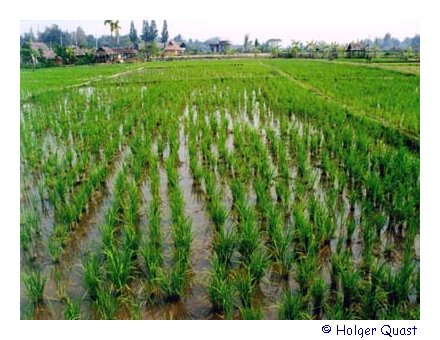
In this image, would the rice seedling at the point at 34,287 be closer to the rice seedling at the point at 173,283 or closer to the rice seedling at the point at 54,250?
the rice seedling at the point at 54,250

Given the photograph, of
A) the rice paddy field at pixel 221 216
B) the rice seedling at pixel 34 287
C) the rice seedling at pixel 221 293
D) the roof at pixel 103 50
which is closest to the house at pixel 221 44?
the rice paddy field at pixel 221 216

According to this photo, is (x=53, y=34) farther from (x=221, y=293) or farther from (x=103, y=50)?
(x=103, y=50)

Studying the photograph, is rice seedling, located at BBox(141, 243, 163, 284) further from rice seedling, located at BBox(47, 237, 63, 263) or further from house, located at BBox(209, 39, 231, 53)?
house, located at BBox(209, 39, 231, 53)

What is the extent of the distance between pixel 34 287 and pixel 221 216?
1468 millimetres

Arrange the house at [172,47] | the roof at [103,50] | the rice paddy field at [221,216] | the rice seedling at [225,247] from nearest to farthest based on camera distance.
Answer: the rice paddy field at [221,216]
the rice seedling at [225,247]
the roof at [103,50]
the house at [172,47]

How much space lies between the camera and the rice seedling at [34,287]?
260 cm

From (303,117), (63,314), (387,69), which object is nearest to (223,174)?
(63,314)

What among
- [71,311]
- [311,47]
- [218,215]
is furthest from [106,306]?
[311,47]

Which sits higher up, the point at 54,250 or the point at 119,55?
the point at 119,55

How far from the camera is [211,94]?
10.4m

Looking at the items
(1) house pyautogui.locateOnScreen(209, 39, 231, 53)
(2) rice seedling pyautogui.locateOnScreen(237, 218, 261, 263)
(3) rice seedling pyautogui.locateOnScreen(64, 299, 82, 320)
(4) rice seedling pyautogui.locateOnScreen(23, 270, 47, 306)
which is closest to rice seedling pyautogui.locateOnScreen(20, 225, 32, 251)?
(4) rice seedling pyautogui.locateOnScreen(23, 270, 47, 306)

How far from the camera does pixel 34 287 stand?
260 cm
